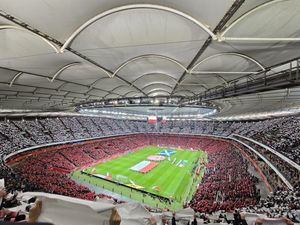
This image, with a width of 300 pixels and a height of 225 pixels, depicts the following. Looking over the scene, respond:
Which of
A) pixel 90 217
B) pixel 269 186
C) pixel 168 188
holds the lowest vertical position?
pixel 168 188

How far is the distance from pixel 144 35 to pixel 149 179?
1093 inches

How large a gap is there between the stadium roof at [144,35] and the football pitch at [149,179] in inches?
674

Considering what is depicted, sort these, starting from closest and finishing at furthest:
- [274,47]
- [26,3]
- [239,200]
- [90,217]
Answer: [90,217] → [26,3] → [274,47] → [239,200]

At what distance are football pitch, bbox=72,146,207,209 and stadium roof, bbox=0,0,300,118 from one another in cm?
1713

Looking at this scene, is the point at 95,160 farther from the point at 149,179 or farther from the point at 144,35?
the point at 144,35

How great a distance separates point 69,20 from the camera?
809 cm

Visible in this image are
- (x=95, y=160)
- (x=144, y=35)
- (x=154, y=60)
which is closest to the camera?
(x=144, y=35)

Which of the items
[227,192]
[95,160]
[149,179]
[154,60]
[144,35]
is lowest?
[149,179]

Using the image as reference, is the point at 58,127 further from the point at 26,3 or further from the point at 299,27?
the point at 299,27


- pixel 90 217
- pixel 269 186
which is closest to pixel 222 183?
pixel 269 186

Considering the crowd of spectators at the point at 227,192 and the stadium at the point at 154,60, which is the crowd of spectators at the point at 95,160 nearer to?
the crowd of spectators at the point at 227,192

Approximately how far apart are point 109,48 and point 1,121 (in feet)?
113

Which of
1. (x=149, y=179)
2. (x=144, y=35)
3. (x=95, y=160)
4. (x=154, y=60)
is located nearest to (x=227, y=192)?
(x=149, y=179)

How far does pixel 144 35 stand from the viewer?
32.0 feet
